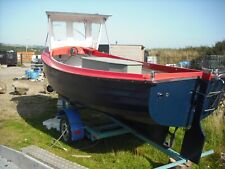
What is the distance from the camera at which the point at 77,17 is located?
7930 mm

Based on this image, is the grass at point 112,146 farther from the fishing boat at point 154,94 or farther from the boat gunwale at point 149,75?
the boat gunwale at point 149,75

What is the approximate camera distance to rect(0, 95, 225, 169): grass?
4.96m

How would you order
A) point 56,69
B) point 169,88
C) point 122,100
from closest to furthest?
point 169,88 < point 122,100 < point 56,69

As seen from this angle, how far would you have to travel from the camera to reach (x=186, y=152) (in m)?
4.55

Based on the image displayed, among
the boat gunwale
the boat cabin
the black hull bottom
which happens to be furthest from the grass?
the boat cabin

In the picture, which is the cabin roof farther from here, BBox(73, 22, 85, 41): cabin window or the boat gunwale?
the boat gunwale

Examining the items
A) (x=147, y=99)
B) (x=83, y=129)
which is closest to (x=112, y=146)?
(x=83, y=129)

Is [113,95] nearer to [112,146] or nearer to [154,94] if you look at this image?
[154,94]

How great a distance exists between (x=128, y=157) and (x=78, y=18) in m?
4.51

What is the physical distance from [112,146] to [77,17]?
13.1 ft

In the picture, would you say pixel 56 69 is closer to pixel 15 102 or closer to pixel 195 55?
pixel 15 102

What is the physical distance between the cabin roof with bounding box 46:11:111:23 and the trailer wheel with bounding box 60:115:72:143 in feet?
9.53

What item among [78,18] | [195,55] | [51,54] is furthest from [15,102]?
[195,55]

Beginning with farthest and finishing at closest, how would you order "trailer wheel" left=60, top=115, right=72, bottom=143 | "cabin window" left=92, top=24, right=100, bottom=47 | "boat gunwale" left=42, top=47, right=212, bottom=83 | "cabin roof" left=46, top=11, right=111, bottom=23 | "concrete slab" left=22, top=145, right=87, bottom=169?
"cabin window" left=92, top=24, right=100, bottom=47, "cabin roof" left=46, top=11, right=111, bottom=23, "trailer wheel" left=60, top=115, right=72, bottom=143, "concrete slab" left=22, top=145, right=87, bottom=169, "boat gunwale" left=42, top=47, right=212, bottom=83
